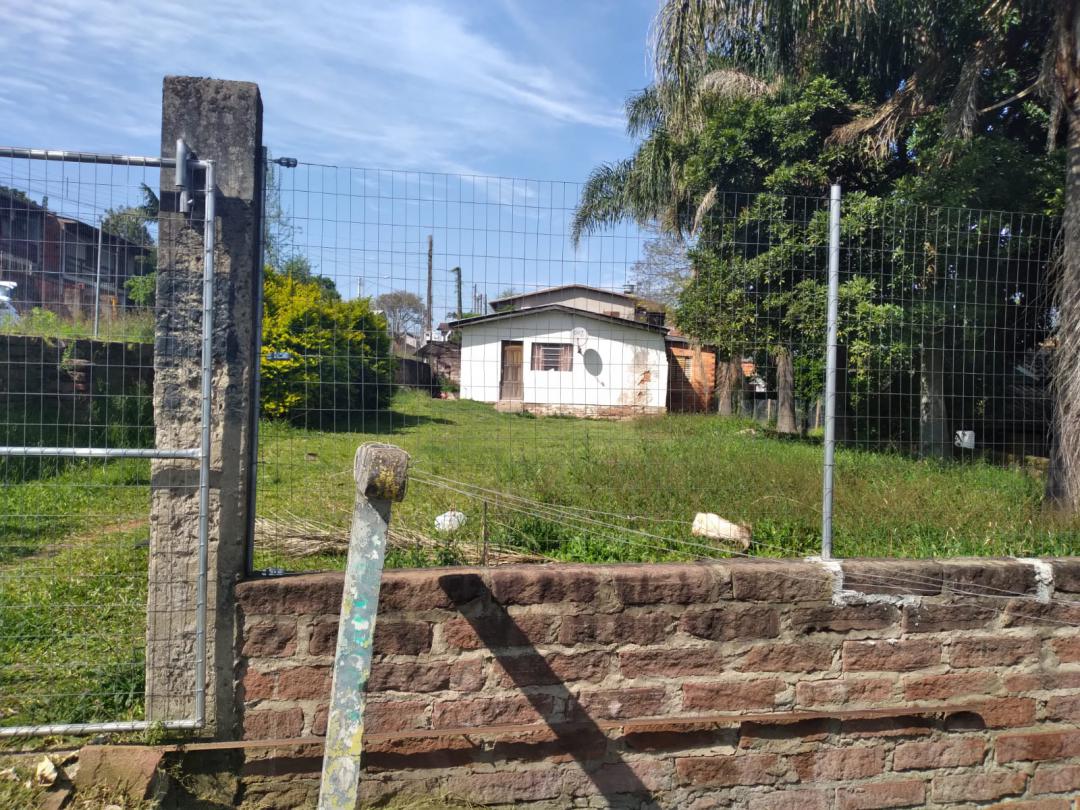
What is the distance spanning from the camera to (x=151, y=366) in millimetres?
3312

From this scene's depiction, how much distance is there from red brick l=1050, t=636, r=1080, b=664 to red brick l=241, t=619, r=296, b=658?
11.8 ft

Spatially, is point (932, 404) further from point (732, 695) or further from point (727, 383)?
point (732, 695)

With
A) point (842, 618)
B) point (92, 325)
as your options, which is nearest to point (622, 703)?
point (842, 618)

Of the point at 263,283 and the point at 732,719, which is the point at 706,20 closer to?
the point at 263,283

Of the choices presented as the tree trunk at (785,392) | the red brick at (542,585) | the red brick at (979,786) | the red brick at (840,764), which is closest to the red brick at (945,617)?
the red brick at (840,764)

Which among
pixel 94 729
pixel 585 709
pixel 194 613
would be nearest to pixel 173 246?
pixel 194 613

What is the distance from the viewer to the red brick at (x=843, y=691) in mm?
3621

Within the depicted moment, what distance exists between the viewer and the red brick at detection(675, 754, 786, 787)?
11.5ft

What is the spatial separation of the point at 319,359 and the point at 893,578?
9.42 feet

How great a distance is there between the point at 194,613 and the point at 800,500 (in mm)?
3166

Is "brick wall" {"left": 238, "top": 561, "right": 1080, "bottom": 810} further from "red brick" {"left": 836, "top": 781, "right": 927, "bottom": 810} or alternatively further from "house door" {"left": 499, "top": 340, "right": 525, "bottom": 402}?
"house door" {"left": 499, "top": 340, "right": 525, "bottom": 402}

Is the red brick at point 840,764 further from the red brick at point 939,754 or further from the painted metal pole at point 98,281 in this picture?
the painted metal pole at point 98,281

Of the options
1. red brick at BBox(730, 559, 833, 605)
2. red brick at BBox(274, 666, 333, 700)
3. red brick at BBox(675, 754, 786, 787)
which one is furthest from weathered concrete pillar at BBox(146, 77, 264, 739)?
red brick at BBox(730, 559, 833, 605)

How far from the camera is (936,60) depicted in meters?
10.4
